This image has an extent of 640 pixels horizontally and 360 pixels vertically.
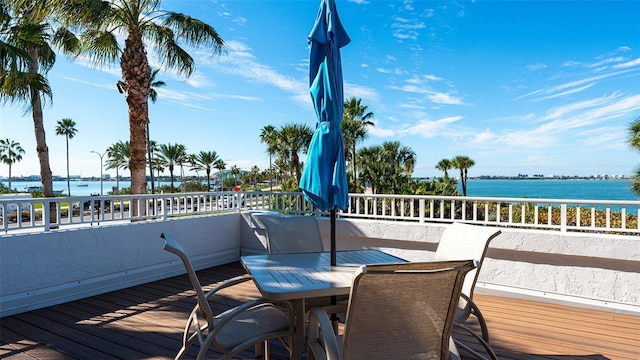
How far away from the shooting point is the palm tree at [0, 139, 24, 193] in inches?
1592

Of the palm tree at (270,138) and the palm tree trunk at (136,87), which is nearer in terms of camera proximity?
the palm tree trunk at (136,87)

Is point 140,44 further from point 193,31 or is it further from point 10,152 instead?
point 10,152

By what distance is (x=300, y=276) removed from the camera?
2322 mm

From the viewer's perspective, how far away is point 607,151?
33531 mm

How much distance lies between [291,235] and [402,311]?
1.90 metres

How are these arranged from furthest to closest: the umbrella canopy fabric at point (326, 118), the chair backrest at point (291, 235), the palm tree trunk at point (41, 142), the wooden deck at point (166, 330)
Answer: the palm tree trunk at point (41, 142), the chair backrest at point (291, 235), the wooden deck at point (166, 330), the umbrella canopy fabric at point (326, 118)

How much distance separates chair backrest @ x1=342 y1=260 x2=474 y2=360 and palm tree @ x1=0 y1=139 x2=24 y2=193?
5146cm

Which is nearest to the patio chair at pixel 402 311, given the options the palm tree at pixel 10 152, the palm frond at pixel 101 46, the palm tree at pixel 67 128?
the palm frond at pixel 101 46

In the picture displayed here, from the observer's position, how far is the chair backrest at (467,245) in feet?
8.53

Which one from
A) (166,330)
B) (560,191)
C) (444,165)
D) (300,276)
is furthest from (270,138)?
(560,191)

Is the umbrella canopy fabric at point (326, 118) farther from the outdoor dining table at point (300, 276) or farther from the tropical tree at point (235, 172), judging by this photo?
the tropical tree at point (235, 172)

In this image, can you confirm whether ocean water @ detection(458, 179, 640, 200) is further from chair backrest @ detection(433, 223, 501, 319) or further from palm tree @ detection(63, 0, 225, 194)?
chair backrest @ detection(433, 223, 501, 319)

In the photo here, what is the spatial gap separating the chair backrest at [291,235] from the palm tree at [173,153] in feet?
124

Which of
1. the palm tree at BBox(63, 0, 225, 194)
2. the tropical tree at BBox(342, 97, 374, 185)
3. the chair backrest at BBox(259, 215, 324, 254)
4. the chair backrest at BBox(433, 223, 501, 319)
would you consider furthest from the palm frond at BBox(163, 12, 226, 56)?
the tropical tree at BBox(342, 97, 374, 185)
